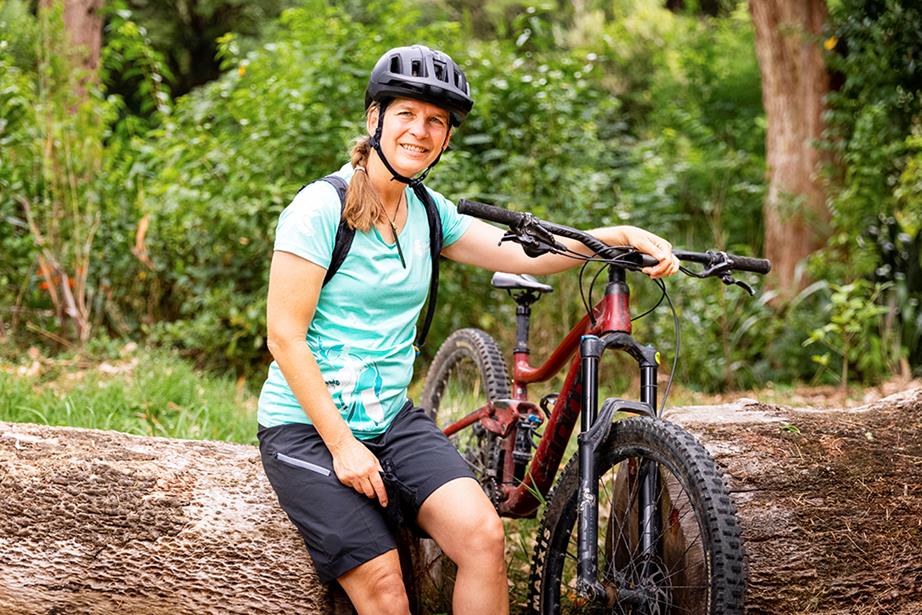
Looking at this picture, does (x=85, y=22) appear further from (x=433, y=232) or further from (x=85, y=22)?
(x=433, y=232)

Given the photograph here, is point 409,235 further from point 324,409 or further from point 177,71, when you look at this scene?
point 177,71

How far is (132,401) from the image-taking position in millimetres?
4539

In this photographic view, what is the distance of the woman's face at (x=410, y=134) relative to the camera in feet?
8.87

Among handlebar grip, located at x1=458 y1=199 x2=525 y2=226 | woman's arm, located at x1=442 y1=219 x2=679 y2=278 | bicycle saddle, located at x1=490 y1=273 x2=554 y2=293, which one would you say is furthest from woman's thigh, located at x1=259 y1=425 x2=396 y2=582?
bicycle saddle, located at x1=490 y1=273 x2=554 y2=293

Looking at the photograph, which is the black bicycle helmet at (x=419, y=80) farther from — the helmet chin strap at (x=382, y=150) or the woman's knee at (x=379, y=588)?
the woman's knee at (x=379, y=588)

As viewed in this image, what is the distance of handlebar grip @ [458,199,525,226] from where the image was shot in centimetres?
254

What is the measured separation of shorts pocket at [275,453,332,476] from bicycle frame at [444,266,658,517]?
70 centimetres

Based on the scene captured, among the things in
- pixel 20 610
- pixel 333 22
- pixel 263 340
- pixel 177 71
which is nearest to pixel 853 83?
pixel 333 22

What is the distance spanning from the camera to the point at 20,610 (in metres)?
2.58

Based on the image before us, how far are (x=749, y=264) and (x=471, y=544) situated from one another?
1112 millimetres

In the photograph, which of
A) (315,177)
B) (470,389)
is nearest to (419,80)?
(470,389)

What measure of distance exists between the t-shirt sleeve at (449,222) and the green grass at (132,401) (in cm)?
181

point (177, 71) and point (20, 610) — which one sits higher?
point (177, 71)

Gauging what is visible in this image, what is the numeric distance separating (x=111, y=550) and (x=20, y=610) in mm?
273
